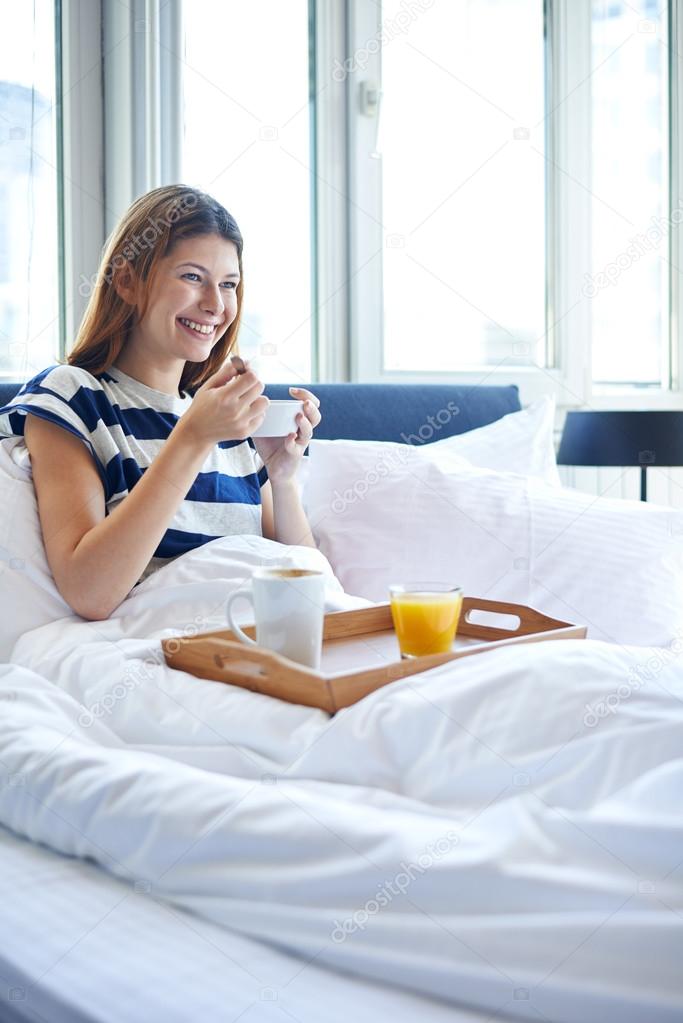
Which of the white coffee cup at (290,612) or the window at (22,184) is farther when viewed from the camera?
the window at (22,184)

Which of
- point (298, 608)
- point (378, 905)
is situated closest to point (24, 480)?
point (298, 608)

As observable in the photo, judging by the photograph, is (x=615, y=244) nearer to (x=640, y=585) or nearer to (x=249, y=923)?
(x=640, y=585)

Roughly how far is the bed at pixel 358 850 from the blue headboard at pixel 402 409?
3.66 feet

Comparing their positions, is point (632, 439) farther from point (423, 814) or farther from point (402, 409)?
point (423, 814)

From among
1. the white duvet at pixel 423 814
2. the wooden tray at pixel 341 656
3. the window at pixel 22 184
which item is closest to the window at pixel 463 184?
the window at pixel 22 184

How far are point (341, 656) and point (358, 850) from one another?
45 cm

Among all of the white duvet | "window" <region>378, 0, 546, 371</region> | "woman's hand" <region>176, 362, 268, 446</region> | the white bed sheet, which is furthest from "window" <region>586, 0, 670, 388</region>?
the white bed sheet

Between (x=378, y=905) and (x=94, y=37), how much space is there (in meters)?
A: 2.09

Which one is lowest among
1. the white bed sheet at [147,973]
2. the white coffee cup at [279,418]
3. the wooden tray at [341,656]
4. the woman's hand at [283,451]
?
the white bed sheet at [147,973]

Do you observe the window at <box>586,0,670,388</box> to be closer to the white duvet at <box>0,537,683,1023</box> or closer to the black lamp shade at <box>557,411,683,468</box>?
the black lamp shade at <box>557,411,683,468</box>

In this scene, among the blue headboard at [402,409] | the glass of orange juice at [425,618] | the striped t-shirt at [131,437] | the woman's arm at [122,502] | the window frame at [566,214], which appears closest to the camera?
the glass of orange juice at [425,618]

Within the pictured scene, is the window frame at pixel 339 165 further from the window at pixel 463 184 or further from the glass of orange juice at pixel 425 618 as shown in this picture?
the glass of orange juice at pixel 425 618

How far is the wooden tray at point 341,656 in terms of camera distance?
0.94 m

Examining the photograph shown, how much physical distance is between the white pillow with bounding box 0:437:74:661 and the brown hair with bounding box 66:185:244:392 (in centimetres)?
27
